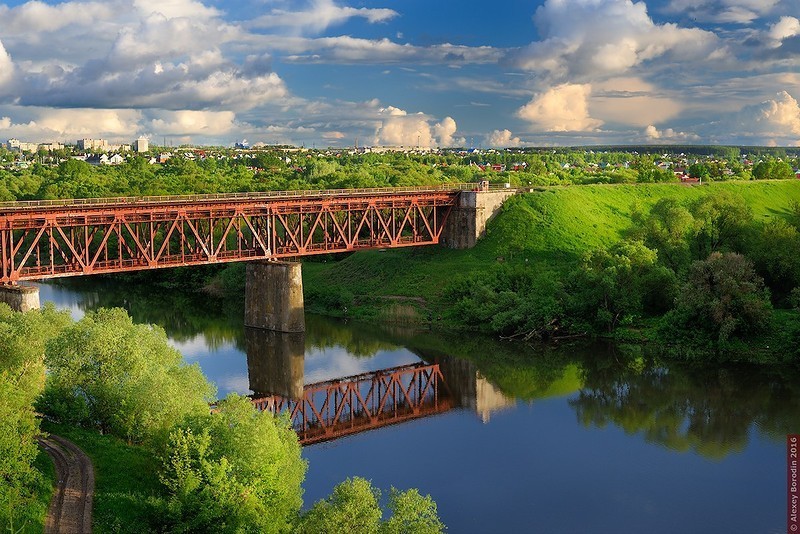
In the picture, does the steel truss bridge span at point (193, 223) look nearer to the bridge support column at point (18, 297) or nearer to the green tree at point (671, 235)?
the bridge support column at point (18, 297)

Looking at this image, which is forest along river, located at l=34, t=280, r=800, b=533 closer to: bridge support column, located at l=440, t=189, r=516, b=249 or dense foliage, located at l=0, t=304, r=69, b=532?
dense foliage, located at l=0, t=304, r=69, b=532

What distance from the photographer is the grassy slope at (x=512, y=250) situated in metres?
88.9

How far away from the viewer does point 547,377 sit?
62125mm

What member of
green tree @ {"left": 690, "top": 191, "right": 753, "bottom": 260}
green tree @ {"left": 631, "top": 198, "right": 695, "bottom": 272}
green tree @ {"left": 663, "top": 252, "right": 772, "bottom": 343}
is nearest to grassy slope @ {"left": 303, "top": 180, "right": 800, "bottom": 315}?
green tree @ {"left": 631, "top": 198, "right": 695, "bottom": 272}

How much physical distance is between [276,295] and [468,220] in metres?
26.2

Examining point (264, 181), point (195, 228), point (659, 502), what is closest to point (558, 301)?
point (195, 228)

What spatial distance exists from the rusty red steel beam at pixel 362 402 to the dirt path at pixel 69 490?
47.4 feet

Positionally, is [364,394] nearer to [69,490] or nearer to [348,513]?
[69,490]

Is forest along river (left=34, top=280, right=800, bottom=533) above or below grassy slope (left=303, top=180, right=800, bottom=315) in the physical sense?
below

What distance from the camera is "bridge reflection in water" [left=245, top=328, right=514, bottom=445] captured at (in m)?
52.6

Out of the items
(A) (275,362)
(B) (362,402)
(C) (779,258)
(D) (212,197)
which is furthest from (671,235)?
(D) (212,197)

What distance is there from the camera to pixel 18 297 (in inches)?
2344

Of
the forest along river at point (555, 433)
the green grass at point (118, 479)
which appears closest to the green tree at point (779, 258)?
the forest along river at point (555, 433)

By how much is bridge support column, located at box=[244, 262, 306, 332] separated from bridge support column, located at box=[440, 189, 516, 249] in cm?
2306
